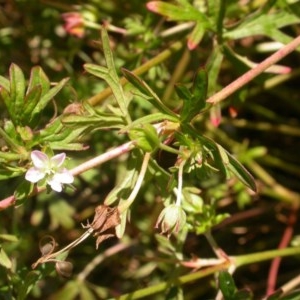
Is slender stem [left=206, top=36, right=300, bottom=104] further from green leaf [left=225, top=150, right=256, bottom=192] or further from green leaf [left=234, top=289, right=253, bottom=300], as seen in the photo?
green leaf [left=234, top=289, right=253, bottom=300]

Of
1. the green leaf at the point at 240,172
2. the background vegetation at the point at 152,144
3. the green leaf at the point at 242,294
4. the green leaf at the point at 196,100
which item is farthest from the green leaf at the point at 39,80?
the green leaf at the point at 242,294

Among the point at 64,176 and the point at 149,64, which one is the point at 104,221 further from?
the point at 149,64

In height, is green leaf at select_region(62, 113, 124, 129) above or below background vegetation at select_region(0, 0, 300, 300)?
above

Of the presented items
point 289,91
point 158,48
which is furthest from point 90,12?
point 289,91

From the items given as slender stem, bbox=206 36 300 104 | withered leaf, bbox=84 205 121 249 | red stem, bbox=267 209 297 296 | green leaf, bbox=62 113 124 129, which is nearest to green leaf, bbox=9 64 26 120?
green leaf, bbox=62 113 124 129

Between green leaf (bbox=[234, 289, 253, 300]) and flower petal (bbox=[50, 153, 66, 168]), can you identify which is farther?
green leaf (bbox=[234, 289, 253, 300])

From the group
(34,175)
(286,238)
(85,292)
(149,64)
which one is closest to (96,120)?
(34,175)

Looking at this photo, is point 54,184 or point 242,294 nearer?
point 54,184

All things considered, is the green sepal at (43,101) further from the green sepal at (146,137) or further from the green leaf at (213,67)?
the green leaf at (213,67)
